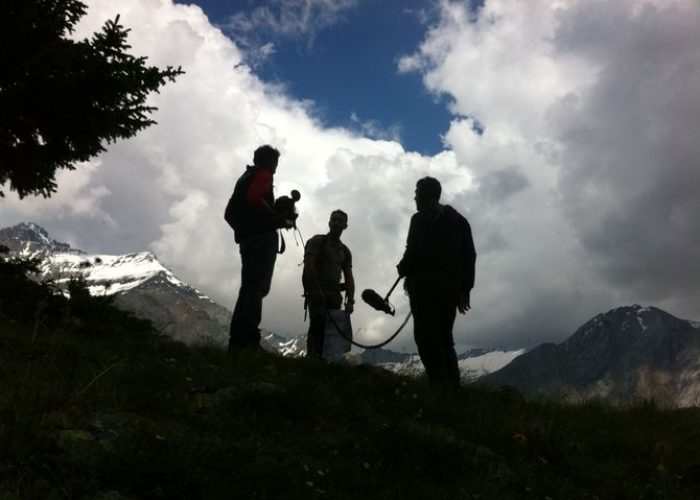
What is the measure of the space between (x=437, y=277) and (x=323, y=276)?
109 inches

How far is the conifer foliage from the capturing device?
7.86 m

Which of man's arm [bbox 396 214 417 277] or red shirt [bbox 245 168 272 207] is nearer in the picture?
man's arm [bbox 396 214 417 277]

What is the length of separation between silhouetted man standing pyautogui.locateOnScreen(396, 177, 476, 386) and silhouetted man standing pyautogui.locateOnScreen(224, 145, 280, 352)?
5.18 ft

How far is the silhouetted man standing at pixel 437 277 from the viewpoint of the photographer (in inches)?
263

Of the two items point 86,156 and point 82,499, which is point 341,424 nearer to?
point 82,499

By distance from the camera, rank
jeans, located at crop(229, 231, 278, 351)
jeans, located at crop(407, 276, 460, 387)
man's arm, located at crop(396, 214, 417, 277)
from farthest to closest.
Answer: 1. jeans, located at crop(229, 231, 278, 351)
2. man's arm, located at crop(396, 214, 417, 277)
3. jeans, located at crop(407, 276, 460, 387)

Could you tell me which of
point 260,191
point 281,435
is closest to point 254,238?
point 260,191

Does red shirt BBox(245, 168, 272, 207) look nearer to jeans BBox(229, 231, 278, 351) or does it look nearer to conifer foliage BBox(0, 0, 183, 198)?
jeans BBox(229, 231, 278, 351)

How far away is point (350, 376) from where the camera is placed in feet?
19.6

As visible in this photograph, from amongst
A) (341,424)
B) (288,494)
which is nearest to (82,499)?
(288,494)

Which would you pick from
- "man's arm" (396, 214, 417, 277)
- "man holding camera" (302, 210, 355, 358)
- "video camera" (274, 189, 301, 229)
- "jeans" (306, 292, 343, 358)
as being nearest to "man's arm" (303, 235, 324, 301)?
"man holding camera" (302, 210, 355, 358)

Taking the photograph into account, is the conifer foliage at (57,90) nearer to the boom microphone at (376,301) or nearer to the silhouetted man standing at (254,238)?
the silhouetted man standing at (254,238)

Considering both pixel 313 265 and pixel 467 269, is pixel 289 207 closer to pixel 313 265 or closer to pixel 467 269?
pixel 313 265

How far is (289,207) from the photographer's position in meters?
8.16
